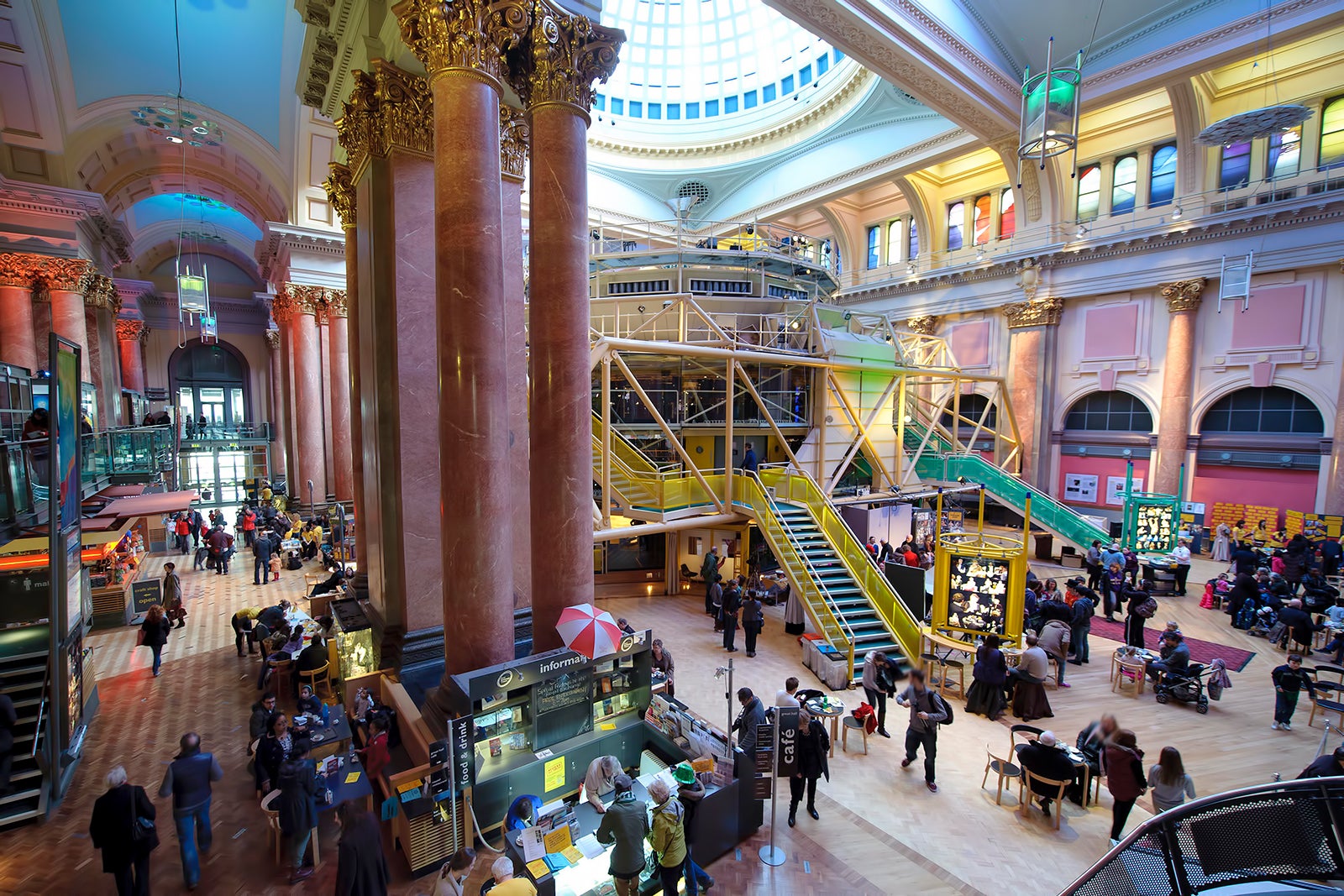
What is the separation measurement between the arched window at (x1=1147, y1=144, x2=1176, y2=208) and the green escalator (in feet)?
36.5

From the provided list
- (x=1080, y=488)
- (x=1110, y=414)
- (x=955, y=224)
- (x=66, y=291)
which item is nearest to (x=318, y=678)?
(x=66, y=291)

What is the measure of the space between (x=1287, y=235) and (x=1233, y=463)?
7.03 metres

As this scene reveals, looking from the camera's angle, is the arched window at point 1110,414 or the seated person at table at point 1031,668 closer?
the seated person at table at point 1031,668

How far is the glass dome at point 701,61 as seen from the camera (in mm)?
30203

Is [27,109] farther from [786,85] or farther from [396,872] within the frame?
[786,85]

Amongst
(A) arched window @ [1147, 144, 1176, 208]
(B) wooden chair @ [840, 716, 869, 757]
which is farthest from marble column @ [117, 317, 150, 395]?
(A) arched window @ [1147, 144, 1176, 208]

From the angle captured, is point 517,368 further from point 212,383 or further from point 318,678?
point 212,383

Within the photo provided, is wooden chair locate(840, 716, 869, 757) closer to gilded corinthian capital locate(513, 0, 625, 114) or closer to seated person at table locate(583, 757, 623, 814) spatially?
seated person at table locate(583, 757, 623, 814)

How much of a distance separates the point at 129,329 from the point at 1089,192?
41.6 m

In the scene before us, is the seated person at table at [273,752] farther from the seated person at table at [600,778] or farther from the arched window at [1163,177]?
the arched window at [1163,177]

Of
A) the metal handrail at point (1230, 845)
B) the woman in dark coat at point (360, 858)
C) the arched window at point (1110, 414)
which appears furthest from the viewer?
the arched window at point (1110, 414)

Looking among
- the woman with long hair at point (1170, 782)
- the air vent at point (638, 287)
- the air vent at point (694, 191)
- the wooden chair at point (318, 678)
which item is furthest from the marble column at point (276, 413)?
the woman with long hair at point (1170, 782)

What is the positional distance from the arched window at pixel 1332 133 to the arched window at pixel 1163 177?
3434mm

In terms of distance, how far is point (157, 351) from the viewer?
3250cm
